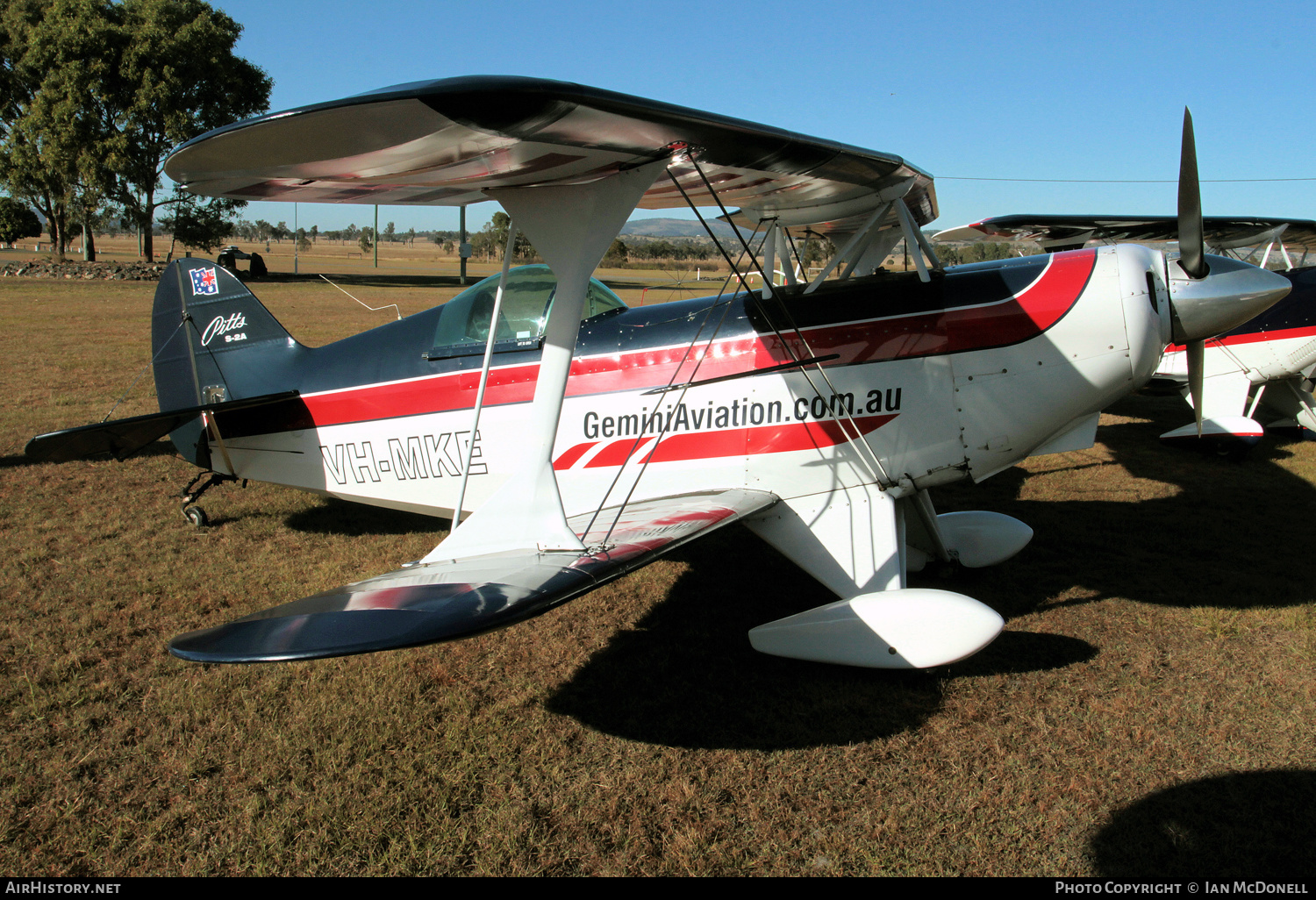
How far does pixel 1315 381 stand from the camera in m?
10.0

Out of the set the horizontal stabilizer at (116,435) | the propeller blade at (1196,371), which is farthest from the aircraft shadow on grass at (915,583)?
the horizontal stabilizer at (116,435)

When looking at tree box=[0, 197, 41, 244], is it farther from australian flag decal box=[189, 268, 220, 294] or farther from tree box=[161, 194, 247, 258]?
australian flag decal box=[189, 268, 220, 294]

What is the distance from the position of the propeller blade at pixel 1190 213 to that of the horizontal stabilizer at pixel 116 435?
546 centimetres

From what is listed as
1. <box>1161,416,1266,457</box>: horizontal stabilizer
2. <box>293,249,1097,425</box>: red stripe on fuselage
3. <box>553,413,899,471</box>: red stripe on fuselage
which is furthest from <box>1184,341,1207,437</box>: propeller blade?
<box>1161,416,1266,457</box>: horizontal stabilizer

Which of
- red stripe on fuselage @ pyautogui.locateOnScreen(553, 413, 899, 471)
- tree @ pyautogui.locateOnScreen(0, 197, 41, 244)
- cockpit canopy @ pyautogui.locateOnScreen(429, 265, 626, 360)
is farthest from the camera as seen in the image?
tree @ pyautogui.locateOnScreen(0, 197, 41, 244)

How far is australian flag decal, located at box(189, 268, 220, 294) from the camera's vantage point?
6.16m

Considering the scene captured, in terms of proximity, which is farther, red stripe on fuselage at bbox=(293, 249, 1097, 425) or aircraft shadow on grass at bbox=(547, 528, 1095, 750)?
red stripe on fuselage at bbox=(293, 249, 1097, 425)

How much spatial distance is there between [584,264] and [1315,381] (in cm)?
1113

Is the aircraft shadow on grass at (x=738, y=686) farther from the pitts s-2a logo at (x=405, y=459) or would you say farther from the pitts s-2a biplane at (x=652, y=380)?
the pitts s-2a logo at (x=405, y=459)

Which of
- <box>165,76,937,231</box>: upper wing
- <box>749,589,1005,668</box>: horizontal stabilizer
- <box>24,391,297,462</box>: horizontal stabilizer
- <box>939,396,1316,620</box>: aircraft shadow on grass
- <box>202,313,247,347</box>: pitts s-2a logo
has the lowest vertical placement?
<box>939,396,1316,620</box>: aircraft shadow on grass

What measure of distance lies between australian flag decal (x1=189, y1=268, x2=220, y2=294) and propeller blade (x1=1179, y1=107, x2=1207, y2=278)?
6.47 meters

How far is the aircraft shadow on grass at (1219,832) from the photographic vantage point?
2666 millimetres

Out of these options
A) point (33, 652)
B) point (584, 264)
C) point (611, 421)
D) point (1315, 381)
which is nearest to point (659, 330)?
point (611, 421)

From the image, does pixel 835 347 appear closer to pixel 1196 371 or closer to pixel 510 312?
pixel 510 312
